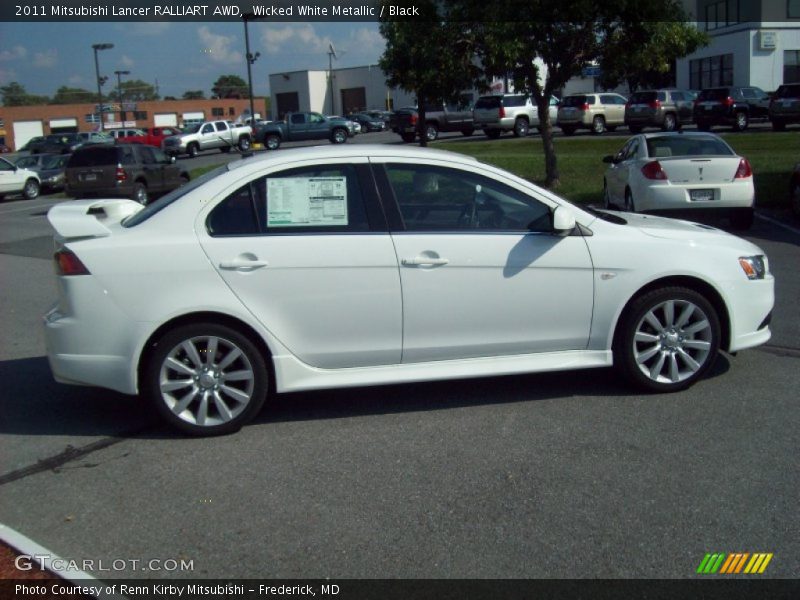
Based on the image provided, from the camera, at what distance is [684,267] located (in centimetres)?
580

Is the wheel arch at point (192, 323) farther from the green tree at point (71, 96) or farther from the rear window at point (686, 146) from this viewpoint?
the green tree at point (71, 96)

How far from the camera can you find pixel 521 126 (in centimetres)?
3912

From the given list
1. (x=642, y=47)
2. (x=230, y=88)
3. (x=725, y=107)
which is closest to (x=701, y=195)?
(x=642, y=47)

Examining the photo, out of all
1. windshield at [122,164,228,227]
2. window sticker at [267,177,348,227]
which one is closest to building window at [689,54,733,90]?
window sticker at [267,177,348,227]

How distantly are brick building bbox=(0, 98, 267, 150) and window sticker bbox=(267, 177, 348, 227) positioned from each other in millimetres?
74847

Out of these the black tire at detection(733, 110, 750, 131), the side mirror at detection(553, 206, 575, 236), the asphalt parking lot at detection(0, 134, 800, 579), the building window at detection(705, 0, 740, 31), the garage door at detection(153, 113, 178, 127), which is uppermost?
the building window at detection(705, 0, 740, 31)

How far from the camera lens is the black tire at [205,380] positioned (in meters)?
5.28

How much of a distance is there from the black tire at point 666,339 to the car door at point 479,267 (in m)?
0.31

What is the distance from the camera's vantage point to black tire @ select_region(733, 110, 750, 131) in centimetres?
3628

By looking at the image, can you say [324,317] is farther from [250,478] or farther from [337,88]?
[337,88]

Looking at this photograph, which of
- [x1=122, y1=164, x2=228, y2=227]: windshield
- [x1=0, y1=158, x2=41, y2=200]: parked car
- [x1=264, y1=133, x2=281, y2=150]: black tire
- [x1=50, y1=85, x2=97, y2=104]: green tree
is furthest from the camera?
[x1=50, y1=85, x2=97, y2=104]: green tree

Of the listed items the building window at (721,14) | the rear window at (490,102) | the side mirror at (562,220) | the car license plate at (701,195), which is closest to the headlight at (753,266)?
the side mirror at (562,220)

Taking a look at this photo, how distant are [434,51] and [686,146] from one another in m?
6.17

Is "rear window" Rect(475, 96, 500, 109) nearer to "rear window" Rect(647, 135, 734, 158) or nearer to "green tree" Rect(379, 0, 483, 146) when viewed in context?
"green tree" Rect(379, 0, 483, 146)
